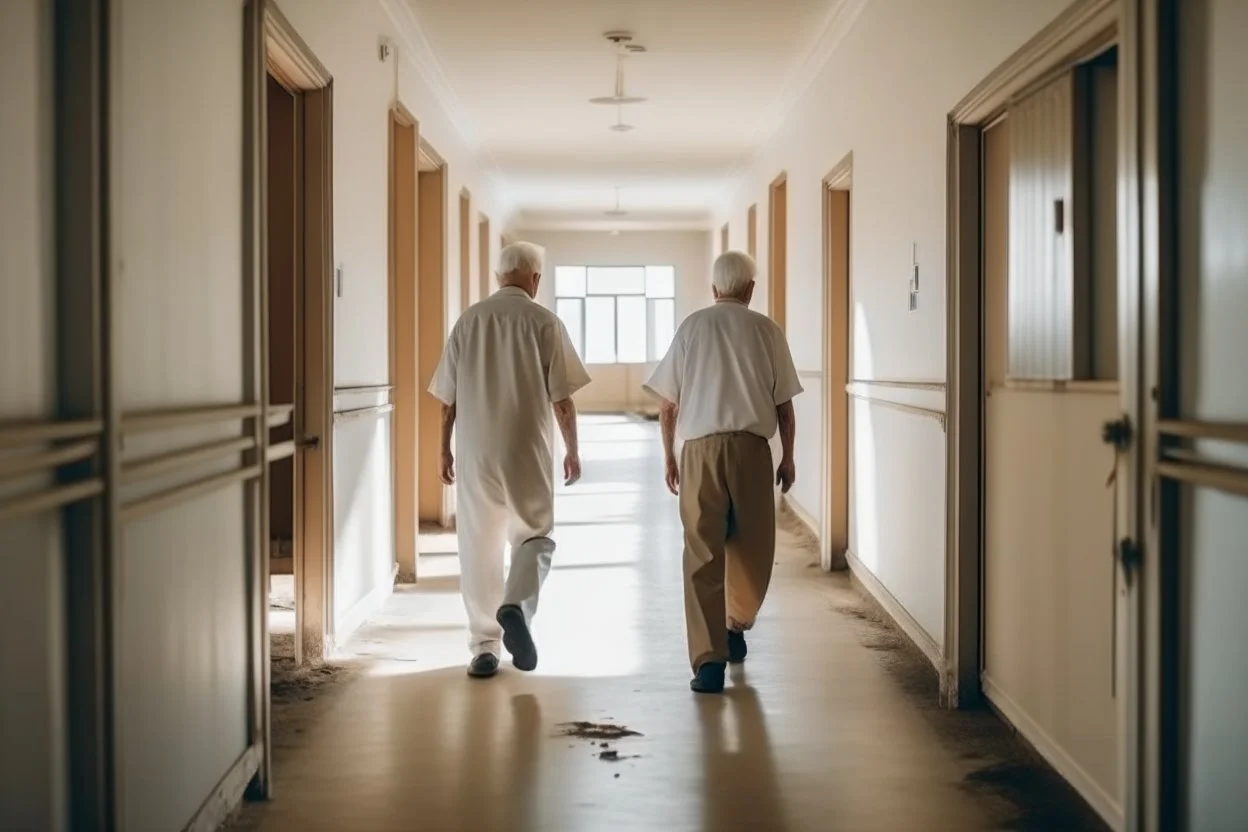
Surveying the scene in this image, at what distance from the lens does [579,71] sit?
24.7 ft

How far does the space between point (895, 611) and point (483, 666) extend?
1.78 metres

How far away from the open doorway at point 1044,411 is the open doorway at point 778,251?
5284 millimetres

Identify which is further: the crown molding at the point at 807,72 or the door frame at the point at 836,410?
the door frame at the point at 836,410

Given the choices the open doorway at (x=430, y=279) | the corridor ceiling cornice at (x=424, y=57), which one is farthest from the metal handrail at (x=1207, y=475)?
the open doorway at (x=430, y=279)

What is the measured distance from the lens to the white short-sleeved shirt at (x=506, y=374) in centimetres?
434

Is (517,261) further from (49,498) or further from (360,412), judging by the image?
(49,498)

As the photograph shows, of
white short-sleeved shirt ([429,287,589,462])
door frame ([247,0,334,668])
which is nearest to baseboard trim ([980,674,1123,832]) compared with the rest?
white short-sleeved shirt ([429,287,589,462])

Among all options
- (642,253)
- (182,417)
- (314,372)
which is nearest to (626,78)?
(314,372)

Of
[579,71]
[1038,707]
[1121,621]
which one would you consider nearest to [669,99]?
[579,71]

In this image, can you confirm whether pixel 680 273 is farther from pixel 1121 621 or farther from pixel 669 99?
pixel 1121 621

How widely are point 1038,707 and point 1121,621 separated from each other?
3.21 ft

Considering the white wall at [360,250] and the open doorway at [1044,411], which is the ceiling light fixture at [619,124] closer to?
the white wall at [360,250]

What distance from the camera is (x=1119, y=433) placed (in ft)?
8.07

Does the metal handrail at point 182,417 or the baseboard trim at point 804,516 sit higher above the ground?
the metal handrail at point 182,417
